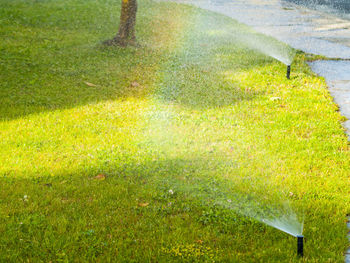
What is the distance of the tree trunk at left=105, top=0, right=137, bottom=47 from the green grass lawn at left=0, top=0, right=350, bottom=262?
40 cm

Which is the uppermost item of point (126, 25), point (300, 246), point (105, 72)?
point (126, 25)

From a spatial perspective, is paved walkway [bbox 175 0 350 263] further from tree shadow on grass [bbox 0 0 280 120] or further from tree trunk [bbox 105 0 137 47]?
tree trunk [bbox 105 0 137 47]

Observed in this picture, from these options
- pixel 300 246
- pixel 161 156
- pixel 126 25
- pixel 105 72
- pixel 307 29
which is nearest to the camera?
pixel 300 246

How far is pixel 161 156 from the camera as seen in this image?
171 inches

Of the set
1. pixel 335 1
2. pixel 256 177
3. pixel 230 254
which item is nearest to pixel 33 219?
pixel 230 254

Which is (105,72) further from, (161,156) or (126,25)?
(161,156)

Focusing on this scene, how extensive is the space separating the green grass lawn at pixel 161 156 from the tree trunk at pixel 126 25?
0.40 m

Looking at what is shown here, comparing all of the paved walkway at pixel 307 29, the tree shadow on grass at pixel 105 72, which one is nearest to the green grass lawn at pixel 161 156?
the tree shadow on grass at pixel 105 72

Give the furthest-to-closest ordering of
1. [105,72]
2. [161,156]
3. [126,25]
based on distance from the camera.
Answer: [126,25] < [105,72] < [161,156]

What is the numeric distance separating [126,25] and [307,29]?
4936 mm

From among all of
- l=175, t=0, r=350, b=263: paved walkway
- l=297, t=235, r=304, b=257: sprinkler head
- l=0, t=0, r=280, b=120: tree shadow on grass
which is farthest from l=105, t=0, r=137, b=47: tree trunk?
l=297, t=235, r=304, b=257: sprinkler head

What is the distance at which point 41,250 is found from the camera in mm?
2932

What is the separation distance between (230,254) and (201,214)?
1.72ft

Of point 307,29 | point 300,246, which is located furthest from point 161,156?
point 307,29
